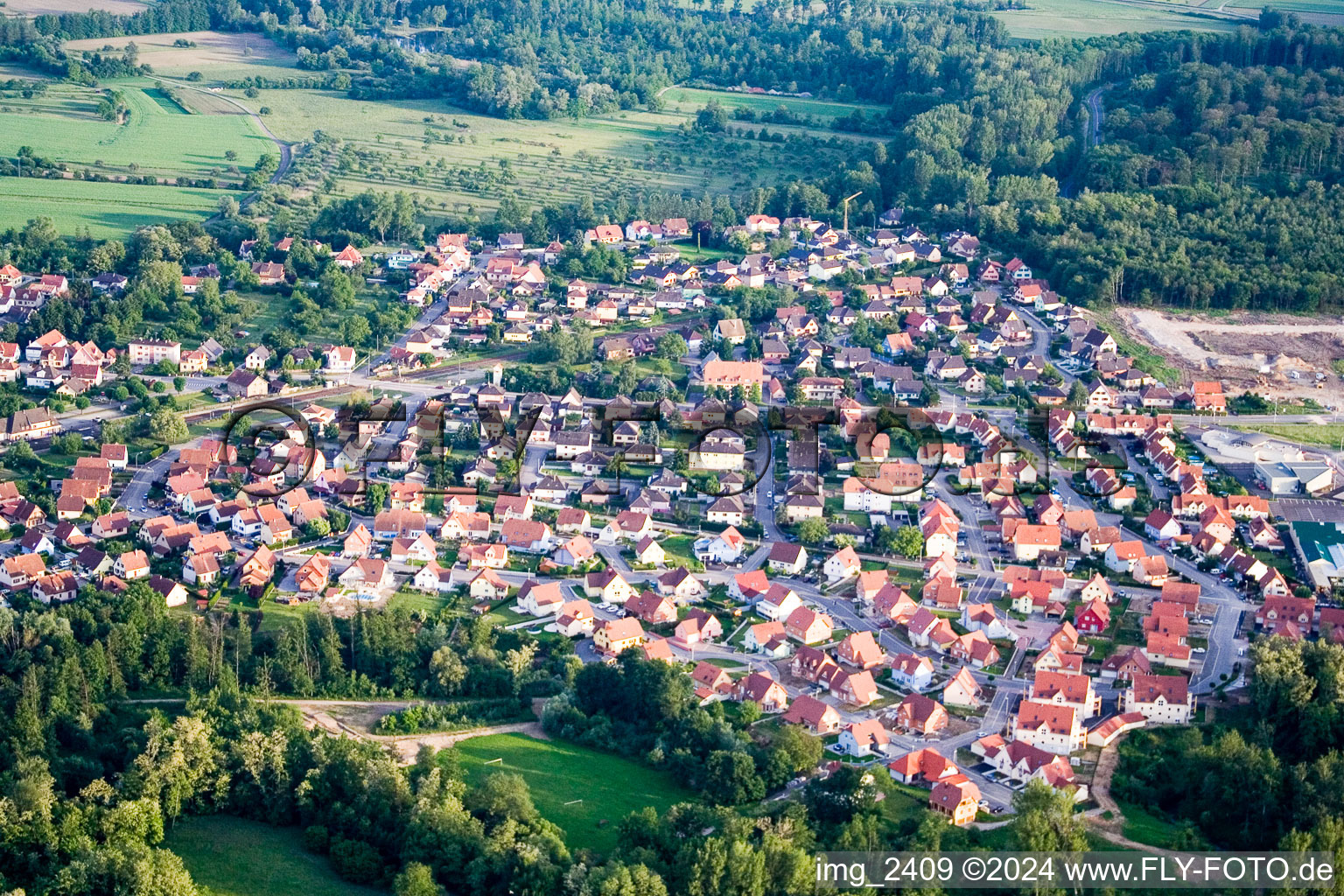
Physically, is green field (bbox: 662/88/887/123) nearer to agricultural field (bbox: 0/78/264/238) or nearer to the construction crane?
the construction crane

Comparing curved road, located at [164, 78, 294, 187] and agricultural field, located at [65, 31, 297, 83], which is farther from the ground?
agricultural field, located at [65, 31, 297, 83]

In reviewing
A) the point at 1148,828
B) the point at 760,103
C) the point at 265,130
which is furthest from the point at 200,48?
the point at 1148,828

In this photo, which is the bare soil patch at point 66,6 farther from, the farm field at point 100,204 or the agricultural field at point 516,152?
the farm field at point 100,204

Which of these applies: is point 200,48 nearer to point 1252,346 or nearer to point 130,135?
point 130,135

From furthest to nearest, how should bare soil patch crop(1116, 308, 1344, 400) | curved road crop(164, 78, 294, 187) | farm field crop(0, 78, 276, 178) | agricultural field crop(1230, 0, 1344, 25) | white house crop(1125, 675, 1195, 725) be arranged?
agricultural field crop(1230, 0, 1344, 25), curved road crop(164, 78, 294, 187), farm field crop(0, 78, 276, 178), bare soil patch crop(1116, 308, 1344, 400), white house crop(1125, 675, 1195, 725)

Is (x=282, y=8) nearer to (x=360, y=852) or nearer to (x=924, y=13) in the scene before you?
(x=924, y=13)

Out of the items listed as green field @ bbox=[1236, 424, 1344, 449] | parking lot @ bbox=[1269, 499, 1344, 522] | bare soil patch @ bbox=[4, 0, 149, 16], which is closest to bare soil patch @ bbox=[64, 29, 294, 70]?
bare soil patch @ bbox=[4, 0, 149, 16]

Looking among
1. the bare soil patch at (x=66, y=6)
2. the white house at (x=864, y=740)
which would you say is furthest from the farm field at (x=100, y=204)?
the white house at (x=864, y=740)
